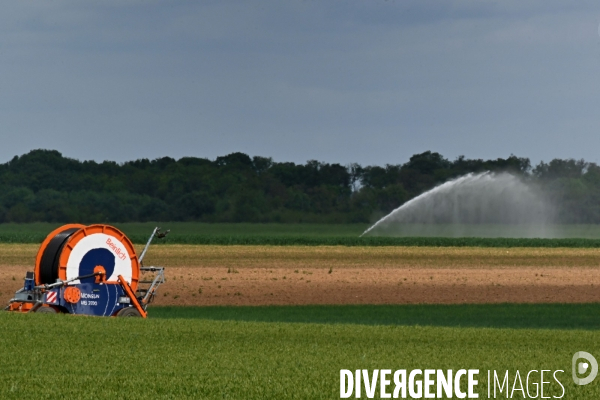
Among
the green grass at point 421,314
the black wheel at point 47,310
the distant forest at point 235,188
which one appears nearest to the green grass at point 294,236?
the distant forest at point 235,188

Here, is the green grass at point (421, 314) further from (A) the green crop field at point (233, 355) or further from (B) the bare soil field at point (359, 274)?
(A) the green crop field at point (233, 355)

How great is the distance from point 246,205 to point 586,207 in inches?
1383

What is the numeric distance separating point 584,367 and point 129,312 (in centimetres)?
935

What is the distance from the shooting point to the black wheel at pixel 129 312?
61.7 ft

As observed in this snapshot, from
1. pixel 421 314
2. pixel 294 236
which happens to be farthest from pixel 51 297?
pixel 294 236

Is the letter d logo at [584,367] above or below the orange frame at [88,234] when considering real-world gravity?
below

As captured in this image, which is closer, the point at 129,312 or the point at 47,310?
the point at 47,310

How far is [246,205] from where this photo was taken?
250ft

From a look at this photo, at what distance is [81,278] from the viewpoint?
18312 millimetres

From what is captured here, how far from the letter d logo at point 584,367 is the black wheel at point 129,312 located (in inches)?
341

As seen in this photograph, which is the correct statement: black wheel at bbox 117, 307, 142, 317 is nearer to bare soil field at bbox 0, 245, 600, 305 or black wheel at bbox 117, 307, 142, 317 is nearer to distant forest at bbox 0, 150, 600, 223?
bare soil field at bbox 0, 245, 600, 305

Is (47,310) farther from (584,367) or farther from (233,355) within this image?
(584,367)

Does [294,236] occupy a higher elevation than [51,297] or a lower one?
higher

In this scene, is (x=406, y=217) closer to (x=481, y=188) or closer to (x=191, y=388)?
(x=481, y=188)
